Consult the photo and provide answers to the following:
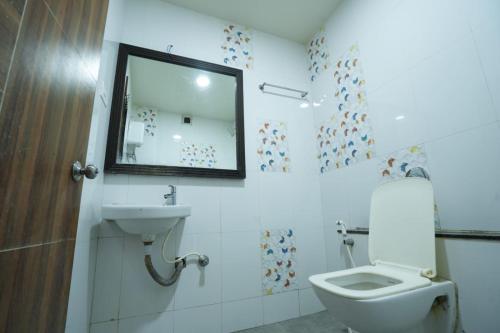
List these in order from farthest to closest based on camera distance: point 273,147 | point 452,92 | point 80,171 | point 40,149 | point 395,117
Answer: point 273,147
point 395,117
point 452,92
point 80,171
point 40,149

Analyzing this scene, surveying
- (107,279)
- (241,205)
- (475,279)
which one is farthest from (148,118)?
(475,279)

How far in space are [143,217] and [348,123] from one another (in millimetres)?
1431

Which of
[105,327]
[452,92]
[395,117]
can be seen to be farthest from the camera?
[395,117]

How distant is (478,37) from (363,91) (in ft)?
1.93

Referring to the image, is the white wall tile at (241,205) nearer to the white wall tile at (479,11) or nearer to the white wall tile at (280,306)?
the white wall tile at (280,306)

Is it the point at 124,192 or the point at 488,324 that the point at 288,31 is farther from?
the point at 488,324

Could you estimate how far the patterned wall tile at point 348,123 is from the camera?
1.48m

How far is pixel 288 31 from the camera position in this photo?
200cm

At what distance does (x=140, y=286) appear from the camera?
1.25 m

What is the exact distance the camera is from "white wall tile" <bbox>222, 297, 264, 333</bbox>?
4.53 feet

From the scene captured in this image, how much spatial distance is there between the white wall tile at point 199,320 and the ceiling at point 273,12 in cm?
214

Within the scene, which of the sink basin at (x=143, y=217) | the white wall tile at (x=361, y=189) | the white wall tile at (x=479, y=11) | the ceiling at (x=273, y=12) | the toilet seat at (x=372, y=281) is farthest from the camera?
the ceiling at (x=273, y=12)

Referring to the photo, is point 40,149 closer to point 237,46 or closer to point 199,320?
point 199,320

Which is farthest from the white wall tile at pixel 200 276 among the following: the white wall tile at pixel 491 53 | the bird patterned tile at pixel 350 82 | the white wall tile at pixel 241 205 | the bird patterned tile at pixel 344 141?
the white wall tile at pixel 491 53
